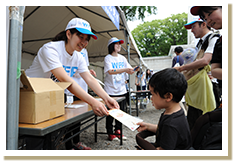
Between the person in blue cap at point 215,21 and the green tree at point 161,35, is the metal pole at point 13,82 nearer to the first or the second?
the person in blue cap at point 215,21

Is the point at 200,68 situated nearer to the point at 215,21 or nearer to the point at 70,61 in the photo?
the point at 215,21

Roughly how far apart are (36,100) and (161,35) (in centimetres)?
2864

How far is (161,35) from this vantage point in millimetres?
26906

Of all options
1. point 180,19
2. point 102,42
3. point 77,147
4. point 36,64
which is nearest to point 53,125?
point 36,64

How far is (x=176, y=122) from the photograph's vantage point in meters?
1.00

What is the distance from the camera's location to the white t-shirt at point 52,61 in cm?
132

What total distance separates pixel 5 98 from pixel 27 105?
14cm

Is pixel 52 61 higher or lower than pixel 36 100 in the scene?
higher

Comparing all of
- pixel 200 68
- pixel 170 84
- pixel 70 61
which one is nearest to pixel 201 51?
pixel 200 68

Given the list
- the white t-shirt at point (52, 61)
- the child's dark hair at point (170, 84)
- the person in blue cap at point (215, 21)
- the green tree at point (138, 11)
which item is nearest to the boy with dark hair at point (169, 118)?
the child's dark hair at point (170, 84)

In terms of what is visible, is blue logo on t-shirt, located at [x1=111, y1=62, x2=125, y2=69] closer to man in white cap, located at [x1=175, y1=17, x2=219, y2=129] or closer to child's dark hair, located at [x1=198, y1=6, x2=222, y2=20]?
man in white cap, located at [x1=175, y1=17, x2=219, y2=129]

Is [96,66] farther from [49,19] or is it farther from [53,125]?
[53,125]

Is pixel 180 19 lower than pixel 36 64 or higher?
higher

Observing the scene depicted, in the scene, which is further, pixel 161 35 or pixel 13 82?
pixel 161 35
